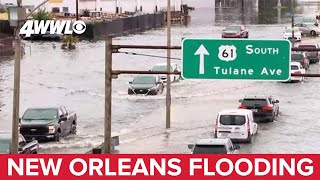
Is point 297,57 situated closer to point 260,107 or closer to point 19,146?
point 260,107

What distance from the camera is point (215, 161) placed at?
1291cm

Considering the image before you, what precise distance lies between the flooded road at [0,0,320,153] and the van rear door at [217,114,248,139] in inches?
28.2

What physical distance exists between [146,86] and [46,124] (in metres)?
14.5

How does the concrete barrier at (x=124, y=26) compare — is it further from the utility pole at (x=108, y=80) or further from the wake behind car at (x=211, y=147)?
the utility pole at (x=108, y=80)

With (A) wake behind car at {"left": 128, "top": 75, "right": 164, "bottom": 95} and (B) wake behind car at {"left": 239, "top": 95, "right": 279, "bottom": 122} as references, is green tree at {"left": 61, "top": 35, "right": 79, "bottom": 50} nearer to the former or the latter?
(A) wake behind car at {"left": 128, "top": 75, "right": 164, "bottom": 95}

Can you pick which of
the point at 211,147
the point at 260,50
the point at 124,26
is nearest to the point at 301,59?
the point at 211,147

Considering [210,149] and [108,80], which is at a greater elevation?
[108,80]

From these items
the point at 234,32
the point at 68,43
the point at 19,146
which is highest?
the point at 234,32

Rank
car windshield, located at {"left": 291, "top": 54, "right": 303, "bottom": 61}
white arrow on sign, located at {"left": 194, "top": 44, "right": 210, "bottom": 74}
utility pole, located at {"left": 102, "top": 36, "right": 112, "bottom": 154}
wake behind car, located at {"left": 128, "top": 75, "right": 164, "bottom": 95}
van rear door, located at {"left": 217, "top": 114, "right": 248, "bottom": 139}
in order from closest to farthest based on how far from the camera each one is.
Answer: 1. utility pole, located at {"left": 102, "top": 36, "right": 112, "bottom": 154}
2. white arrow on sign, located at {"left": 194, "top": 44, "right": 210, "bottom": 74}
3. van rear door, located at {"left": 217, "top": 114, "right": 248, "bottom": 139}
4. wake behind car, located at {"left": 128, "top": 75, "right": 164, "bottom": 95}
5. car windshield, located at {"left": 291, "top": 54, "right": 303, "bottom": 61}

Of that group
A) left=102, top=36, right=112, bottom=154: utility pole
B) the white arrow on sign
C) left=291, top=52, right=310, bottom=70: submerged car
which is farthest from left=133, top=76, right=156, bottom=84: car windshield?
the white arrow on sign

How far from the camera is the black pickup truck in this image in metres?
32.6

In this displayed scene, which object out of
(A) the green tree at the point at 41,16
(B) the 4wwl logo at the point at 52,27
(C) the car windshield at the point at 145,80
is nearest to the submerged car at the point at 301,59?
(C) the car windshield at the point at 145,80

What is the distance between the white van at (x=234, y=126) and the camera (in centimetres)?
3177

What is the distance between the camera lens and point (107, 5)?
111938 millimetres
